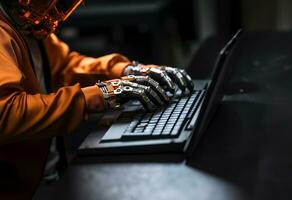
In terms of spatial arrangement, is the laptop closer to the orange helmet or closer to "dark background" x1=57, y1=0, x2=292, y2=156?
the orange helmet

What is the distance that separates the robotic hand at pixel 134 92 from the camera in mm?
1234

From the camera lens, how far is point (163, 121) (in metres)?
1.21

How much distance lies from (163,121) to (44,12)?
0.36 meters

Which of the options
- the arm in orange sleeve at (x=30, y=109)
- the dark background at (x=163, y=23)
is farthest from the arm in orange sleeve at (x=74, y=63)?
the dark background at (x=163, y=23)

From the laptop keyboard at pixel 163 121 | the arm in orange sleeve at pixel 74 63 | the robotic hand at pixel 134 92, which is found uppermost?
the robotic hand at pixel 134 92

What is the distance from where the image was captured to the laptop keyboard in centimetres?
115

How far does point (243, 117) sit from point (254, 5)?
6.54ft

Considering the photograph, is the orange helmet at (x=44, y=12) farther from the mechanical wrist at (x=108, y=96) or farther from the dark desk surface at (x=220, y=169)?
the dark desk surface at (x=220, y=169)

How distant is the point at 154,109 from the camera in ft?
4.22

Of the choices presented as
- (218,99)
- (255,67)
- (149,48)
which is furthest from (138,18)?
(218,99)

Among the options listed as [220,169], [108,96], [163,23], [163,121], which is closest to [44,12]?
[108,96]

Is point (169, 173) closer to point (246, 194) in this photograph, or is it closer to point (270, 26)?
point (246, 194)

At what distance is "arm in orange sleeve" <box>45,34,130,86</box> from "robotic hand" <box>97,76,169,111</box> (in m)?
0.31

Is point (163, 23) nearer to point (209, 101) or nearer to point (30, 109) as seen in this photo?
point (209, 101)
